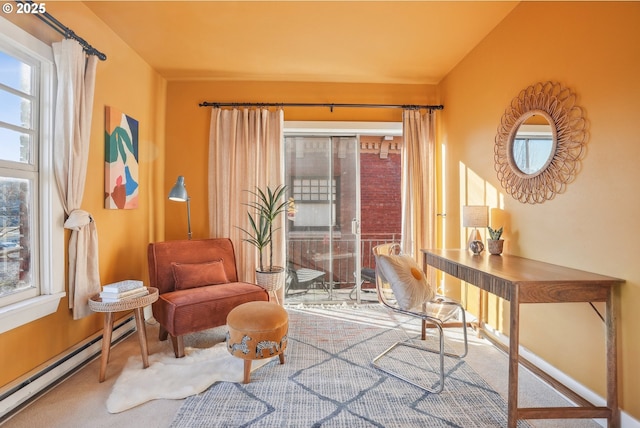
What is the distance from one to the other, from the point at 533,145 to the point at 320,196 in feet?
7.65

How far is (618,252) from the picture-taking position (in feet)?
5.57

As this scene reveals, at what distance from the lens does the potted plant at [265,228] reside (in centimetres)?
336

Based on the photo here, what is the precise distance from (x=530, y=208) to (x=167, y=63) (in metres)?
3.72

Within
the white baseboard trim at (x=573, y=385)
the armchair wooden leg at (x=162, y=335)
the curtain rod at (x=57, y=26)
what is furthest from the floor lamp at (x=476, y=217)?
the curtain rod at (x=57, y=26)

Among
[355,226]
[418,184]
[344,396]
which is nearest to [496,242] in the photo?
[418,184]

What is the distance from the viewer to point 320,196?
13.2 ft

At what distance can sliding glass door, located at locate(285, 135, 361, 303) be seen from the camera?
4008 millimetres

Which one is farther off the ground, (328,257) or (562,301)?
(562,301)

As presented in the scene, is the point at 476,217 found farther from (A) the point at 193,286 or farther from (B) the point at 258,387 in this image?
(A) the point at 193,286

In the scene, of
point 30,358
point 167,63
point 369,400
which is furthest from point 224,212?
point 369,400

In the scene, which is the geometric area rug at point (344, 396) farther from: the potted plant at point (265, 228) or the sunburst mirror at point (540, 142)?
the sunburst mirror at point (540, 142)

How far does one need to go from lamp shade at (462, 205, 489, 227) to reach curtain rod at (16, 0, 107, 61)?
3.27m

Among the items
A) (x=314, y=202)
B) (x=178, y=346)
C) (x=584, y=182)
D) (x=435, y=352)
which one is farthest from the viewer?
(x=314, y=202)

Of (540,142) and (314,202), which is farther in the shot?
(314,202)
